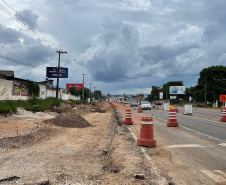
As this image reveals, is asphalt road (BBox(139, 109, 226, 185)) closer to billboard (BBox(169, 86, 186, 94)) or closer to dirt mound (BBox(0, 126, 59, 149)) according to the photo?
dirt mound (BBox(0, 126, 59, 149))

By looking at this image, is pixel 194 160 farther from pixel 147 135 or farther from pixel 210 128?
pixel 210 128

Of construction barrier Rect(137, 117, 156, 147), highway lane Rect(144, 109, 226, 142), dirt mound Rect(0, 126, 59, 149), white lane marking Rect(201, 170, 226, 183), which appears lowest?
dirt mound Rect(0, 126, 59, 149)

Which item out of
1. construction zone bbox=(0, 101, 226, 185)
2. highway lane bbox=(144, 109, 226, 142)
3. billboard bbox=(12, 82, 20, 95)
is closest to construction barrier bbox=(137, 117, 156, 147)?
construction zone bbox=(0, 101, 226, 185)

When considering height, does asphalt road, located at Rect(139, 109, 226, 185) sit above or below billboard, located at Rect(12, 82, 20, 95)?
below

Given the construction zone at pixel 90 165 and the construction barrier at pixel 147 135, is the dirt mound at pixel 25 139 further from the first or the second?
the construction barrier at pixel 147 135

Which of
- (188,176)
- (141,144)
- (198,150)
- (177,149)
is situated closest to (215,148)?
(198,150)

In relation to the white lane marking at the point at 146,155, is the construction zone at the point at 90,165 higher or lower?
lower

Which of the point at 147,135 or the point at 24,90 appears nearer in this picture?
the point at 147,135

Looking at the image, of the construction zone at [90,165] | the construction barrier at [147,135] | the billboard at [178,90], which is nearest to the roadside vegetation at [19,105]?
the construction zone at [90,165]

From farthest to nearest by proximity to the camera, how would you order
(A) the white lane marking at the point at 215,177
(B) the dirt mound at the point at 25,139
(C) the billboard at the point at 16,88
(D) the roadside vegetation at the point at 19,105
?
(C) the billboard at the point at 16,88 → (D) the roadside vegetation at the point at 19,105 → (B) the dirt mound at the point at 25,139 → (A) the white lane marking at the point at 215,177

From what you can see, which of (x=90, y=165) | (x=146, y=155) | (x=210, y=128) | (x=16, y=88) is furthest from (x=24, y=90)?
(x=146, y=155)

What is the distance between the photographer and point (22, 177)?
5.50 metres

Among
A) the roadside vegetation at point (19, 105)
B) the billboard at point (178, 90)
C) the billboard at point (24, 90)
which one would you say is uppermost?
the billboard at point (178, 90)

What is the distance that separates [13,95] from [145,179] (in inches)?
951
